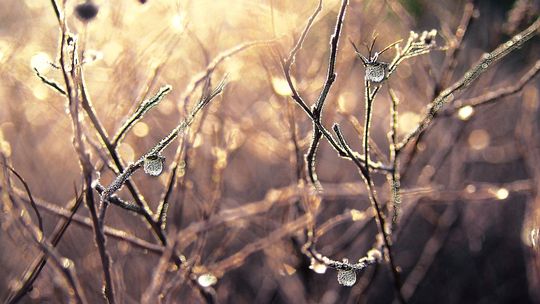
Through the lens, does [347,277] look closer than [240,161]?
Yes

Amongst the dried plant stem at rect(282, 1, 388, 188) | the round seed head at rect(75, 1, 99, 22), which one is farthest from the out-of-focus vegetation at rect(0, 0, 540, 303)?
the dried plant stem at rect(282, 1, 388, 188)

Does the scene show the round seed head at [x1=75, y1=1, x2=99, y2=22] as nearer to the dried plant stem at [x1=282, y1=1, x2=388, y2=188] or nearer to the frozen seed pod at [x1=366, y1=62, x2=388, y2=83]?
the dried plant stem at [x1=282, y1=1, x2=388, y2=188]

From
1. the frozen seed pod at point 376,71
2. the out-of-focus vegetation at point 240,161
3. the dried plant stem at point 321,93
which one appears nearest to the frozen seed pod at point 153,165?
the out-of-focus vegetation at point 240,161

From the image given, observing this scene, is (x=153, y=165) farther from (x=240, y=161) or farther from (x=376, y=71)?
(x=240, y=161)

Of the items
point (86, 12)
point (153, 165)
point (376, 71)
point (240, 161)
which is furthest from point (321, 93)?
A: point (240, 161)

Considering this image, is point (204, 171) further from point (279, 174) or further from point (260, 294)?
point (279, 174)

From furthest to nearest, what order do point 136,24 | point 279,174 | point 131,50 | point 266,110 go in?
point 279,174
point 266,110
point 136,24
point 131,50

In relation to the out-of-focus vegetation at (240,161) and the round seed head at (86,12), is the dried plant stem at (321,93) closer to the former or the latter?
the out-of-focus vegetation at (240,161)

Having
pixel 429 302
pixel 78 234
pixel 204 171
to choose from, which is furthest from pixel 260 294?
pixel 429 302
